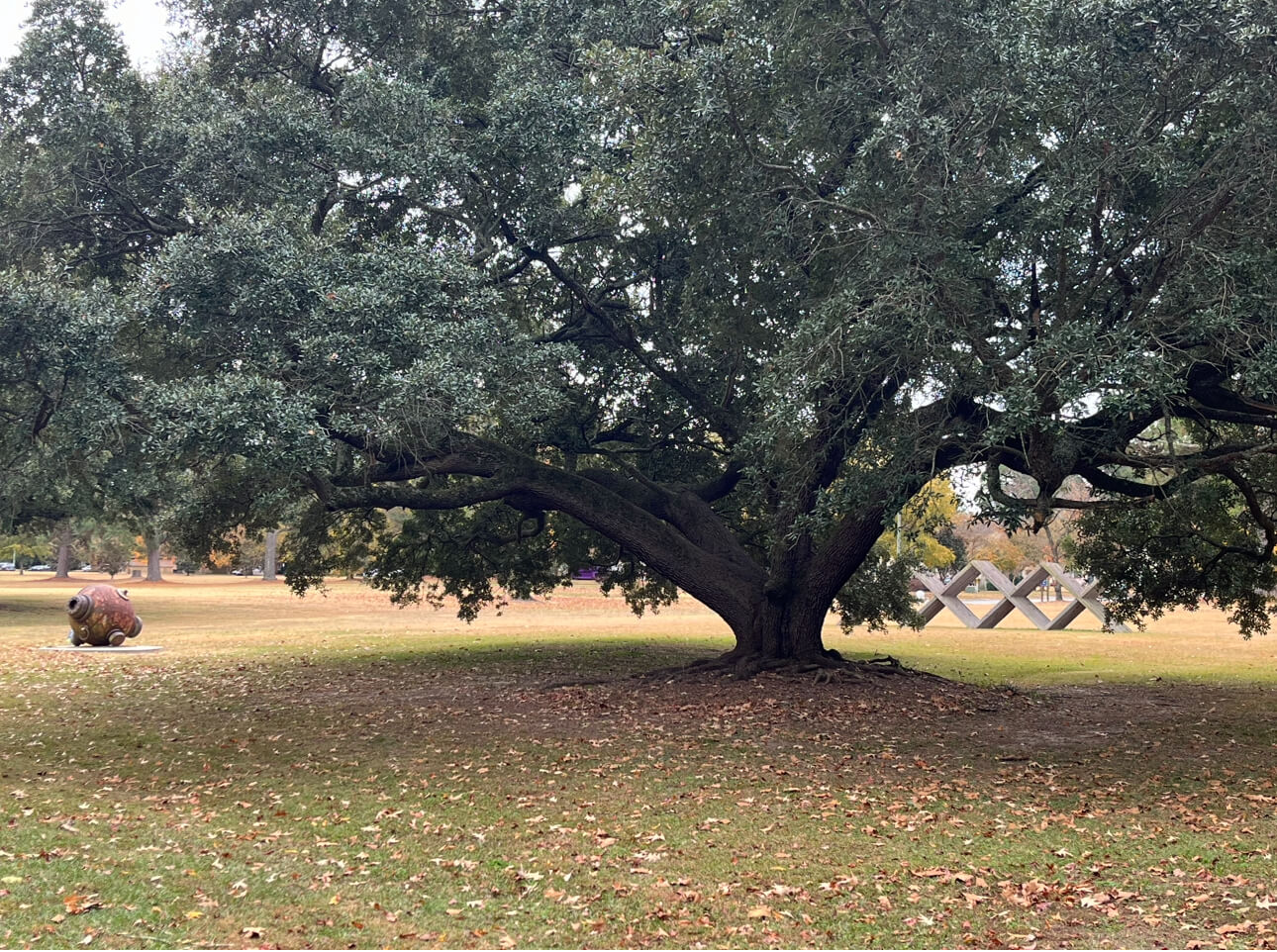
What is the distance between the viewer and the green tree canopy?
943 cm

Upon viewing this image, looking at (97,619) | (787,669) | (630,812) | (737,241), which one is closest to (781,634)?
(787,669)

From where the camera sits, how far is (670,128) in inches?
453

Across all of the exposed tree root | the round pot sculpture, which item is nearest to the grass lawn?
the exposed tree root

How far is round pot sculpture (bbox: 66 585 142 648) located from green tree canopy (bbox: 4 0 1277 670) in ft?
37.5

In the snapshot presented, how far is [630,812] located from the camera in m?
8.01

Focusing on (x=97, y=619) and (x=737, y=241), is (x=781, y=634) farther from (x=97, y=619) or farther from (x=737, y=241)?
(x=97, y=619)

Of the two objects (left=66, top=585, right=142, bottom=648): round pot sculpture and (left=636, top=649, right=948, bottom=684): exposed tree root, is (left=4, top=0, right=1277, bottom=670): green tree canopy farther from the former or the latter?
(left=66, top=585, right=142, bottom=648): round pot sculpture

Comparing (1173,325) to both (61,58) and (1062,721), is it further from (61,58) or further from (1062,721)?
(61,58)

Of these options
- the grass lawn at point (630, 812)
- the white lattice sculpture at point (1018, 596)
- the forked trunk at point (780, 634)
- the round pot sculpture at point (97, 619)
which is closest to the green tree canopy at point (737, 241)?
the forked trunk at point (780, 634)

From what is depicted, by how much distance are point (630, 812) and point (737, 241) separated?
8.47 m

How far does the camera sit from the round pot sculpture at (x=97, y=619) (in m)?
23.6

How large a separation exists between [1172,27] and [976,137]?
193cm

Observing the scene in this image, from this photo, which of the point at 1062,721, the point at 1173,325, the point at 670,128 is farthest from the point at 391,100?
the point at 1062,721

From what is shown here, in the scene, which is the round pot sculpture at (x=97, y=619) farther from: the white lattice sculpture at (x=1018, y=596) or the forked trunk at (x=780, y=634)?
the white lattice sculpture at (x=1018, y=596)
